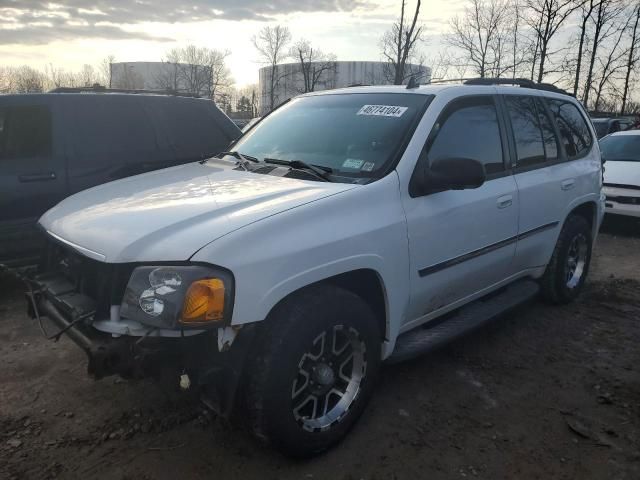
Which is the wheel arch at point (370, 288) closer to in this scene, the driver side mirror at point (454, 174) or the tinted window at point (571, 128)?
the driver side mirror at point (454, 174)

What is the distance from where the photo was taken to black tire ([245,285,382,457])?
2361mm

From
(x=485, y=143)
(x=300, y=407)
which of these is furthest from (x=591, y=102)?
(x=300, y=407)

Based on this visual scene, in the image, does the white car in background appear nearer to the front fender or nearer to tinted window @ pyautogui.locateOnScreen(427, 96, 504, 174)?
tinted window @ pyautogui.locateOnScreen(427, 96, 504, 174)

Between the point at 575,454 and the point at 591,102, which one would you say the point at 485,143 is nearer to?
the point at 575,454

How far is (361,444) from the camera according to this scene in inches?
111

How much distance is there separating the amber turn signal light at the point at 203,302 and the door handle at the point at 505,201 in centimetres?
221

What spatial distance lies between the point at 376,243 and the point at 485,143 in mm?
1459

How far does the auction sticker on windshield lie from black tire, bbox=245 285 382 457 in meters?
1.28

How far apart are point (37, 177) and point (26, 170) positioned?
11 centimetres

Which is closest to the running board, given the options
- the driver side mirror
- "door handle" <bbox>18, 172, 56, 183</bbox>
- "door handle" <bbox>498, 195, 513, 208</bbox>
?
"door handle" <bbox>498, 195, 513, 208</bbox>

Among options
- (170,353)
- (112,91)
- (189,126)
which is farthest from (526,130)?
(112,91)

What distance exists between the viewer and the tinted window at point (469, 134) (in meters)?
3.27

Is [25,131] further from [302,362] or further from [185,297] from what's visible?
[302,362]

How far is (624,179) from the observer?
833 centimetres
